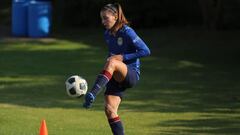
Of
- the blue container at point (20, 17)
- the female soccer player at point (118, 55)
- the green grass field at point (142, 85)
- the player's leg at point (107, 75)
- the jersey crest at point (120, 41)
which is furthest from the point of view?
the blue container at point (20, 17)

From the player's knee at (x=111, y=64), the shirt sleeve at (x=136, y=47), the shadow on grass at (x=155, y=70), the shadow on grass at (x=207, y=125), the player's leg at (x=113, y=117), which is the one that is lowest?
the shadow on grass at (x=155, y=70)

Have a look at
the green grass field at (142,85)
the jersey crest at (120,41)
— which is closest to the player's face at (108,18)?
the jersey crest at (120,41)

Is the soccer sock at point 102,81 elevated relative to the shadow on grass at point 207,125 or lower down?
elevated

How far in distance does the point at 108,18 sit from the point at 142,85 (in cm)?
991

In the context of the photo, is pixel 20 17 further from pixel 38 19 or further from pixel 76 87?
pixel 76 87

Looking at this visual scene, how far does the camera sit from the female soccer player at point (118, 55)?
845cm

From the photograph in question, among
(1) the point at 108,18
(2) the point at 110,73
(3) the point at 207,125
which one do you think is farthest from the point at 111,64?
(3) the point at 207,125

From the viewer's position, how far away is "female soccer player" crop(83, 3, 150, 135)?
8.45 meters

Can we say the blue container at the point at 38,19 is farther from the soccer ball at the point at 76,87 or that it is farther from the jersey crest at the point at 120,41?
→ the soccer ball at the point at 76,87

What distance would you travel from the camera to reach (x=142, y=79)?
1948cm

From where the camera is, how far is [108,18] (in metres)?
8.48

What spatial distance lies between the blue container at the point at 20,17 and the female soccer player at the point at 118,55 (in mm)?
22314

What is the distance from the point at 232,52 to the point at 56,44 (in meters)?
7.38

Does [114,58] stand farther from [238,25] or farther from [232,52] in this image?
[238,25]
